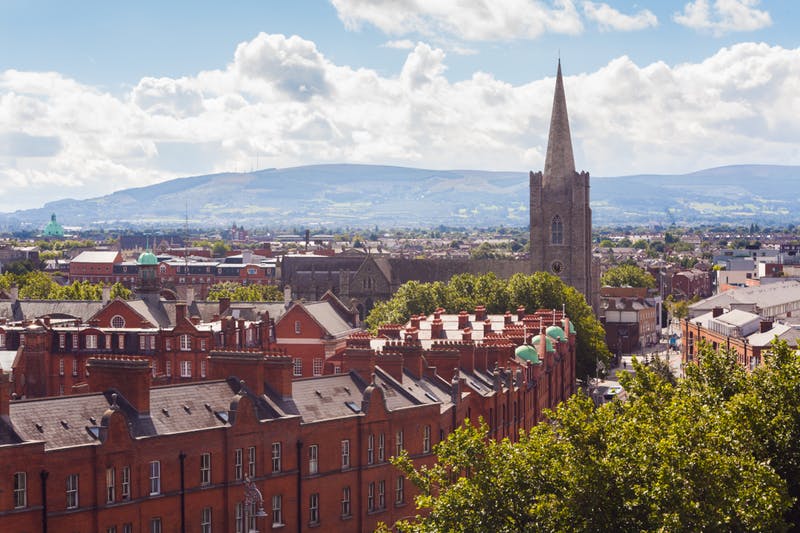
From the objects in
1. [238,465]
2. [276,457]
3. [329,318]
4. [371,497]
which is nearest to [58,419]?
[238,465]

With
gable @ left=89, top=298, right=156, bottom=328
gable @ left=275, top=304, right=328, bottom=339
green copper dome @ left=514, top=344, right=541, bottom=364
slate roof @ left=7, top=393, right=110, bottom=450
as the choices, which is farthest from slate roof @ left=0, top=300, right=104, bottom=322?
slate roof @ left=7, top=393, right=110, bottom=450

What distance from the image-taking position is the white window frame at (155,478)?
2135 inches

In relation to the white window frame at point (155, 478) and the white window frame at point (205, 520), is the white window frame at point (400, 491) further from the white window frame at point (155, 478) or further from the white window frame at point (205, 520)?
the white window frame at point (155, 478)

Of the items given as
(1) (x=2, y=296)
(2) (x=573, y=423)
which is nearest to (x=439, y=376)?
(2) (x=573, y=423)

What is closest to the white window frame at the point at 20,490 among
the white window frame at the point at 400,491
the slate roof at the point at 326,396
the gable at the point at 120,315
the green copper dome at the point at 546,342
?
the slate roof at the point at 326,396

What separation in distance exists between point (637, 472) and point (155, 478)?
20184mm

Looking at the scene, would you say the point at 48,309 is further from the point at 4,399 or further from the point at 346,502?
the point at 4,399

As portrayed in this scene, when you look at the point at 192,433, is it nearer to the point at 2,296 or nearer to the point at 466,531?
the point at 466,531

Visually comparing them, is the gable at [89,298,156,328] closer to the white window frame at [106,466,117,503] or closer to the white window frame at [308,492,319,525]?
the white window frame at [308,492,319,525]

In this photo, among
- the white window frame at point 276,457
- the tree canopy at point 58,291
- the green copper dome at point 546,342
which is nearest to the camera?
the white window frame at point 276,457

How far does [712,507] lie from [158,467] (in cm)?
2283

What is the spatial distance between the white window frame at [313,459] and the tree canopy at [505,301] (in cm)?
8061

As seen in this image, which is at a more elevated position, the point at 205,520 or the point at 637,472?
the point at 637,472

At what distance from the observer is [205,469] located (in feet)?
186
